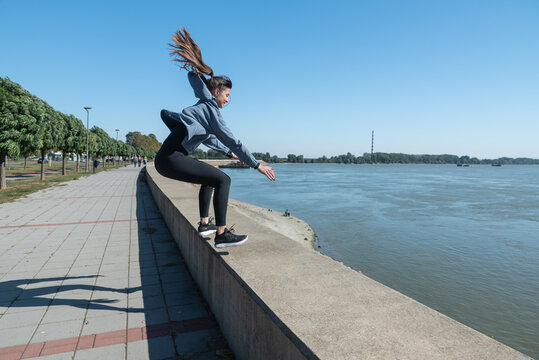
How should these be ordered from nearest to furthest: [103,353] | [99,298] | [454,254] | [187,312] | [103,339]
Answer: [103,353] < [103,339] < [187,312] < [99,298] < [454,254]

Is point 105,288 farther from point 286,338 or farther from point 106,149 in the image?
point 106,149

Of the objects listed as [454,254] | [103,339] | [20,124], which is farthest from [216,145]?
[20,124]

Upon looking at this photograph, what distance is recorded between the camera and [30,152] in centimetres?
1587

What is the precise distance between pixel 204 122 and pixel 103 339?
6.78ft

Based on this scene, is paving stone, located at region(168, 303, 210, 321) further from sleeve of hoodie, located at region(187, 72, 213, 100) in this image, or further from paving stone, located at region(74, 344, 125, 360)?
sleeve of hoodie, located at region(187, 72, 213, 100)

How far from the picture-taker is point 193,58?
2836 mm

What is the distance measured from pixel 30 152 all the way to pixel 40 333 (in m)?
16.8

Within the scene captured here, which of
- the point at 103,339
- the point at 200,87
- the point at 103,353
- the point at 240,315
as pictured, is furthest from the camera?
the point at 200,87

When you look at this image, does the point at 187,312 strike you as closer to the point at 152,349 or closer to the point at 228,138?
the point at 152,349

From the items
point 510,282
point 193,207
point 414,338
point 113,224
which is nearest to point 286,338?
point 414,338

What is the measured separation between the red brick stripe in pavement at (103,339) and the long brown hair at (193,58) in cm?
223

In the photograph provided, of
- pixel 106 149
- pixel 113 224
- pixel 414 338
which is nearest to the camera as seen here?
pixel 414 338

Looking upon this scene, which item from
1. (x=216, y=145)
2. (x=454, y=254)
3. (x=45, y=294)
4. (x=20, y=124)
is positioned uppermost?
(x=20, y=124)

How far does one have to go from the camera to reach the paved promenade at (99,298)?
8.45 ft
